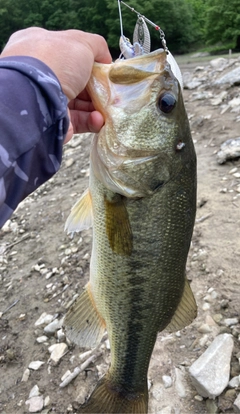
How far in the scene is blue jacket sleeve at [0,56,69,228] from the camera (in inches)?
57.7

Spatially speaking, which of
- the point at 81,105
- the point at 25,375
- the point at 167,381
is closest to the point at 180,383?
the point at 167,381

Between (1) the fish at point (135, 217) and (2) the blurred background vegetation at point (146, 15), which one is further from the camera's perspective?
(2) the blurred background vegetation at point (146, 15)

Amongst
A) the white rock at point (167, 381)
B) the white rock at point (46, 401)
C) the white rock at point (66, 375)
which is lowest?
the white rock at point (46, 401)

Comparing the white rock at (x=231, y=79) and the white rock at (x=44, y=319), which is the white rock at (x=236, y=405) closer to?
the white rock at (x=44, y=319)

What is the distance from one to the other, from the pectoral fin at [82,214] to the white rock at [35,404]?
5.74 feet

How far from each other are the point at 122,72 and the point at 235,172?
12.2ft

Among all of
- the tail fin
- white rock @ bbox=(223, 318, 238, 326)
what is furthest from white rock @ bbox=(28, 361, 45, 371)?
white rock @ bbox=(223, 318, 238, 326)

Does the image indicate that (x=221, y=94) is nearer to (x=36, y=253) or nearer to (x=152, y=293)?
(x=36, y=253)

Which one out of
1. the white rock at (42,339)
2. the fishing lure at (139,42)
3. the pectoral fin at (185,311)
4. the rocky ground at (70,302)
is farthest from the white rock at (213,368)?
the fishing lure at (139,42)

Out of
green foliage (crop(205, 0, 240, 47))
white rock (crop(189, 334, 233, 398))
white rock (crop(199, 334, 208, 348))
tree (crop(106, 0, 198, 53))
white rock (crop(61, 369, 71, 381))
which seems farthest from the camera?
tree (crop(106, 0, 198, 53))

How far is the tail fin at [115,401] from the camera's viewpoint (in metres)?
2.29

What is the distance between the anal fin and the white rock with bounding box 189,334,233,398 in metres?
0.89

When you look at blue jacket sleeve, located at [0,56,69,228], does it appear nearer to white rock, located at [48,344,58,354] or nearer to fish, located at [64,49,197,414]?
fish, located at [64,49,197,414]

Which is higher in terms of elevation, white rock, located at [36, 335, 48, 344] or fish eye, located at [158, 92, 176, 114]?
fish eye, located at [158, 92, 176, 114]
